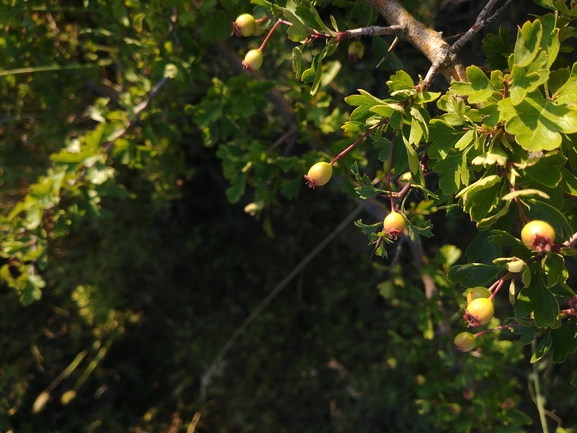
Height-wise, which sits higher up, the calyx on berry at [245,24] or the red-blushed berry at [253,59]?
the calyx on berry at [245,24]

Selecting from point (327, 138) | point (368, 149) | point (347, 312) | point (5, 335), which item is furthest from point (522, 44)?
point (5, 335)

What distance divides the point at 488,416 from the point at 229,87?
47.6 inches

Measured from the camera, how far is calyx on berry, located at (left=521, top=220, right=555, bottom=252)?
56 cm

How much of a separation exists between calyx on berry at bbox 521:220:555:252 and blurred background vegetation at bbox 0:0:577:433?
0.65 metres

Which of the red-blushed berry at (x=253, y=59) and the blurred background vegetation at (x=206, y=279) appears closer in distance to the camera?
the red-blushed berry at (x=253, y=59)

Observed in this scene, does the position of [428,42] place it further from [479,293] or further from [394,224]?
[479,293]

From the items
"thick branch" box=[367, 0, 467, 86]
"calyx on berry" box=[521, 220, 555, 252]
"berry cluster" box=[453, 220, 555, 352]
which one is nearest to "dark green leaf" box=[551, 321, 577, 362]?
"berry cluster" box=[453, 220, 555, 352]

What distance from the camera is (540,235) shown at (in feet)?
1.85

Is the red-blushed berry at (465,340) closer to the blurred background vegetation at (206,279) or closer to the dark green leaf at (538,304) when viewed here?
the dark green leaf at (538,304)

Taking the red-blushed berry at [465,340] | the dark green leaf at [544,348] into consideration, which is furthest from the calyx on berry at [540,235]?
the red-blushed berry at [465,340]

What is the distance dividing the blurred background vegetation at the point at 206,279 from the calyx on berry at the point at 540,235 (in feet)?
2.13

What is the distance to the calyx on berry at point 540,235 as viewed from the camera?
564 mm

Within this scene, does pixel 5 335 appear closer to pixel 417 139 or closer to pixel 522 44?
pixel 417 139

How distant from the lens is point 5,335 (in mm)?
2020
